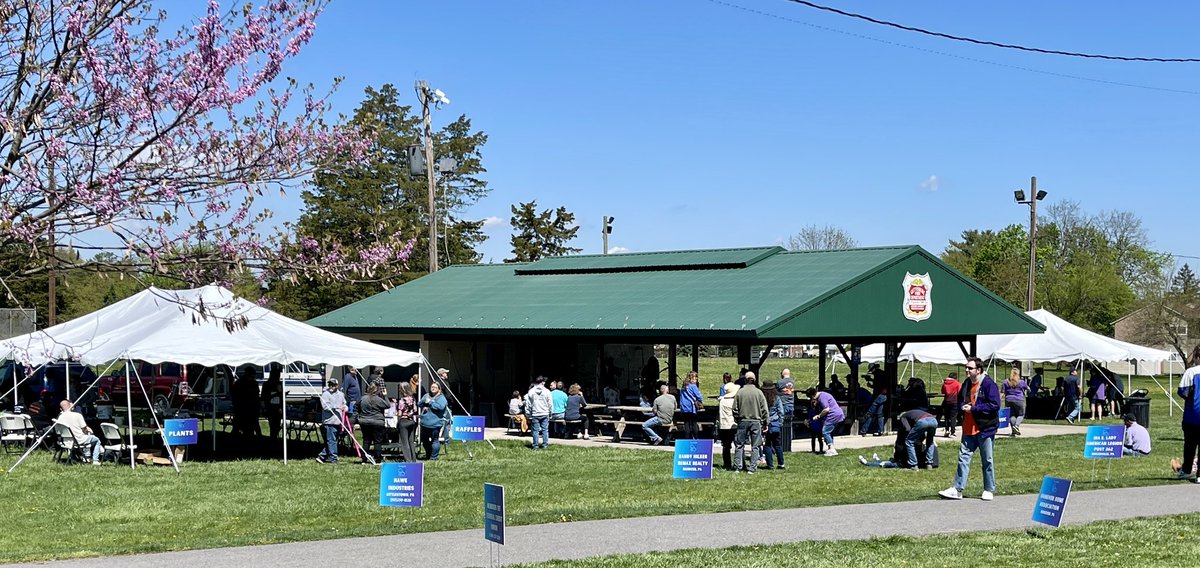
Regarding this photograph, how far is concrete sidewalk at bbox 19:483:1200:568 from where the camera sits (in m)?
11.5

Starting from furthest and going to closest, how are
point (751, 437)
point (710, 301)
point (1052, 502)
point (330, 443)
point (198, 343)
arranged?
point (710, 301) → point (330, 443) → point (198, 343) → point (751, 437) → point (1052, 502)

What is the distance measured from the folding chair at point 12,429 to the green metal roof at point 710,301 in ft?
33.0

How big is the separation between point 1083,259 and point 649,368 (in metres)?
59.1

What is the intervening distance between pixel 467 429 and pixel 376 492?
597cm

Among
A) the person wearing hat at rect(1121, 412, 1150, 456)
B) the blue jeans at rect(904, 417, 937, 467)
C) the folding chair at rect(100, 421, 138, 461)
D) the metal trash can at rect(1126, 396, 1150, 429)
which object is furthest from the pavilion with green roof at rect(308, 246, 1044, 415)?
the folding chair at rect(100, 421, 138, 461)

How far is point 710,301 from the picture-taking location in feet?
94.5

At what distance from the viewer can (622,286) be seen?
32719 mm

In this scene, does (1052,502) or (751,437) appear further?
(751,437)

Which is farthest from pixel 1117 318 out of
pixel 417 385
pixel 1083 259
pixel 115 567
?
pixel 115 567

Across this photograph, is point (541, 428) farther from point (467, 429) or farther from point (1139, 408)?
point (1139, 408)

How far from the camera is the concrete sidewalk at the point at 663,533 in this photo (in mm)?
11516

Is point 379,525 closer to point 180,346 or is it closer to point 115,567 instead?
point 115,567

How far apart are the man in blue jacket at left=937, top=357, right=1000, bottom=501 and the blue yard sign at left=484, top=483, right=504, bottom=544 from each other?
274 inches

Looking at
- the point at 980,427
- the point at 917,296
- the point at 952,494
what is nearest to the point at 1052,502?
the point at 980,427
